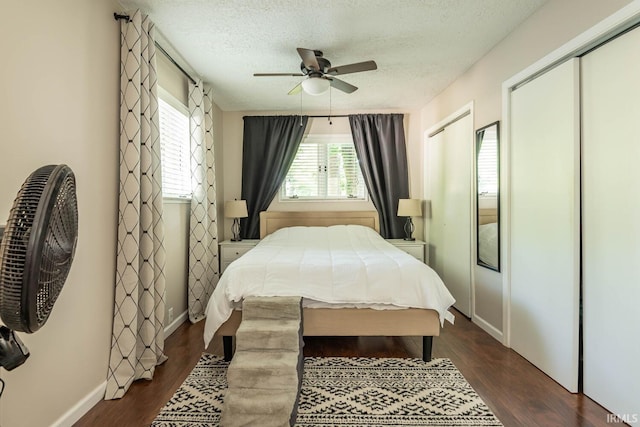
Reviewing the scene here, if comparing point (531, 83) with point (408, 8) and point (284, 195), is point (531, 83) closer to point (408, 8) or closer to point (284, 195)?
point (408, 8)

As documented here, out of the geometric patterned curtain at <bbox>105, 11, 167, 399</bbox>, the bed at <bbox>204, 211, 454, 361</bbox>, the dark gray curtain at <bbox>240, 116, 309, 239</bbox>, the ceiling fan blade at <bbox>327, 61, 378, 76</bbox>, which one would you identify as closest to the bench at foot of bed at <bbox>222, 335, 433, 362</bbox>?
the bed at <bbox>204, 211, 454, 361</bbox>

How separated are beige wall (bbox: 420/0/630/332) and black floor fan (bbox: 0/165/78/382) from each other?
8.48 ft

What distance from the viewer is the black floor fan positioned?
Answer: 79 cm

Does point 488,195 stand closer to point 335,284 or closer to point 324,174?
point 335,284

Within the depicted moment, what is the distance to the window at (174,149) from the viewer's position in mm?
2930

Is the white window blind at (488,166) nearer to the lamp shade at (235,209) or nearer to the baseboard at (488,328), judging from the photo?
the baseboard at (488,328)

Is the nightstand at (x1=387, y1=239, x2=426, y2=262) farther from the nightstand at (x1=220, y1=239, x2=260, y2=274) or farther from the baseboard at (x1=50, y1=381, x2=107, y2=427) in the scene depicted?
the baseboard at (x1=50, y1=381, x2=107, y2=427)

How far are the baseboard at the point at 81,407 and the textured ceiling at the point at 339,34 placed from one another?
2.44 metres

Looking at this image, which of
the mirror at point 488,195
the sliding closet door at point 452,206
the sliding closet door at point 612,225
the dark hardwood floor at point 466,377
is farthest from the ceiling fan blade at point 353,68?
the dark hardwood floor at point 466,377

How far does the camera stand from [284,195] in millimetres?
4703

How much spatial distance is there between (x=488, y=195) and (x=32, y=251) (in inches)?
121

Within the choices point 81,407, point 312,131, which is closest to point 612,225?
point 81,407

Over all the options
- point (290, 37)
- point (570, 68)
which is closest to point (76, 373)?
point (290, 37)

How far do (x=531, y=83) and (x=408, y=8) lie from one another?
1036 mm
